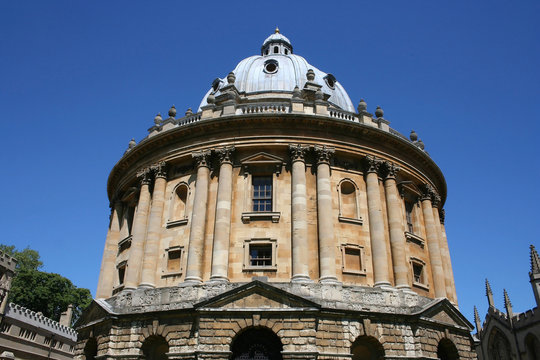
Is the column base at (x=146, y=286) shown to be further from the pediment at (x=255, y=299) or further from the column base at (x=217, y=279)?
the pediment at (x=255, y=299)

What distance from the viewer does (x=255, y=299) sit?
75.3 feet

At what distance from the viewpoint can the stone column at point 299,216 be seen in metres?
24.6

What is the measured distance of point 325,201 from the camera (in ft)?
87.0

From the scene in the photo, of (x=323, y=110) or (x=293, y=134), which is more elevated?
(x=323, y=110)

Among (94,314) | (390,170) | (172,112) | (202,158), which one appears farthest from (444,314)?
(172,112)

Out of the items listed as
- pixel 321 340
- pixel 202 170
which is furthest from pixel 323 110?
pixel 321 340

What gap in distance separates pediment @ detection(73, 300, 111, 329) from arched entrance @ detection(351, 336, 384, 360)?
13.3 meters

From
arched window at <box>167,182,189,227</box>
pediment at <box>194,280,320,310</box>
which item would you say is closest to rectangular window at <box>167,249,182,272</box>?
arched window at <box>167,182,189,227</box>

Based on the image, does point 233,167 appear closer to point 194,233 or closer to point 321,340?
point 194,233

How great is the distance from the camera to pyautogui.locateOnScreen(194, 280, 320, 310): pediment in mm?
22594

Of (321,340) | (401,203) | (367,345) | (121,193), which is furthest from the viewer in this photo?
(121,193)

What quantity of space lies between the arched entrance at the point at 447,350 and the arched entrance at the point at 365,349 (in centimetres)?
514

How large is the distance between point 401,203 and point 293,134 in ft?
28.6

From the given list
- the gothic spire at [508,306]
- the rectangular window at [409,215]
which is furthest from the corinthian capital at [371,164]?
the gothic spire at [508,306]
